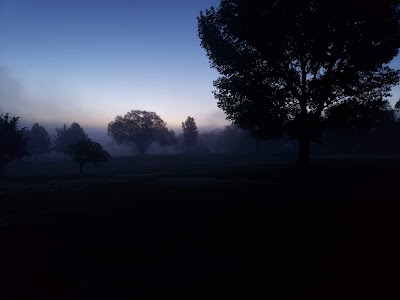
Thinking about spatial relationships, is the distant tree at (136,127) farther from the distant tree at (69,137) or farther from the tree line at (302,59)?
the tree line at (302,59)

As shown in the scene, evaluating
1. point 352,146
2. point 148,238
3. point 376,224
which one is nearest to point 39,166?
point 148,238

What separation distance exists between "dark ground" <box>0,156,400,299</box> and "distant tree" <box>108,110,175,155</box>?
83998 mm

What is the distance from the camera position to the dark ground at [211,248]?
20.8ft

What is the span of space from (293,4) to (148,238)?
2030cm

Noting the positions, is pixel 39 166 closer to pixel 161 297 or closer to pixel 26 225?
pixel 26 225

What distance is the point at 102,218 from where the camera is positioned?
1264 centimetres

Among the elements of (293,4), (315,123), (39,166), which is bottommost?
(39,166)

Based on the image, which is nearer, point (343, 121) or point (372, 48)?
point (372, 48)

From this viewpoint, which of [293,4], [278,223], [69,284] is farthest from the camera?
[293,4]

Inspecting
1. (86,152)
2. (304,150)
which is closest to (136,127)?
(86,152)

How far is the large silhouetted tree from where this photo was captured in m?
20.8

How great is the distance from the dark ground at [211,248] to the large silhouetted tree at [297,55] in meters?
10.1

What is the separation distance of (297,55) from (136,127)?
8163 centimetres

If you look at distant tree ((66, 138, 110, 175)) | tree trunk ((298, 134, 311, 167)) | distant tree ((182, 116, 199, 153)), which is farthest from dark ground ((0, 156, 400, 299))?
distant tree ((182, 116, 199, 153))
